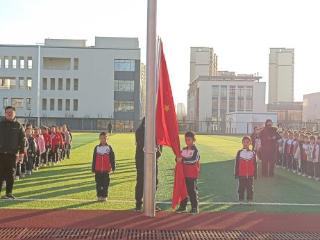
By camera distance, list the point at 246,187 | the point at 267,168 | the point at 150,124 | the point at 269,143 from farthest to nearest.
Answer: the point at 267,168, the point at 269,143, the point at 246,187, the point at 150,124

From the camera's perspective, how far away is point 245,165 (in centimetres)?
1206

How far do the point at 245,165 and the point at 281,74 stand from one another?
481 feet

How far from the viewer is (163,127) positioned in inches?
406

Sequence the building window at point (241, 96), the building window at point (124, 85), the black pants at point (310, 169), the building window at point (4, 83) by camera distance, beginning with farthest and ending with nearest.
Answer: the building window at point (241, 96), the building window at point (124, 85), the building window at point (4, 83), the black pants at point (310, 169)

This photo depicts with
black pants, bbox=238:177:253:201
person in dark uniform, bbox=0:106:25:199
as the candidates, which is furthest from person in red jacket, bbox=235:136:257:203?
person in dark uniform, bbox=0:106:25:199

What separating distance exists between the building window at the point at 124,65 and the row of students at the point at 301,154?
67.9m

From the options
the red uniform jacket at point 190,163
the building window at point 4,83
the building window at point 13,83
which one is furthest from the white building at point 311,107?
the red uniform jacket at point 190,163

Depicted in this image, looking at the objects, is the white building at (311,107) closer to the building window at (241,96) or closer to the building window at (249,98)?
the building window at (249,98)

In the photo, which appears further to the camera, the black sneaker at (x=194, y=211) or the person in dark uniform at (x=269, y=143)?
the person in dark uniform at (x=269, y=143)

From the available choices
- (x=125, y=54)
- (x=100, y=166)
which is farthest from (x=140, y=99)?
(x=100, y=166)

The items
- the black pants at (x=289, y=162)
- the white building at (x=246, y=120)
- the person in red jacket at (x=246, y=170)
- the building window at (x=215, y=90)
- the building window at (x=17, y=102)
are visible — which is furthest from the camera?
the building window at (x=215, y=90)

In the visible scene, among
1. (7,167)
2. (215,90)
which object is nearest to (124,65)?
(215,90)

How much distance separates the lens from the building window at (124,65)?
89125 mm

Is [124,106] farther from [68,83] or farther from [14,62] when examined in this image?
[14,62]
